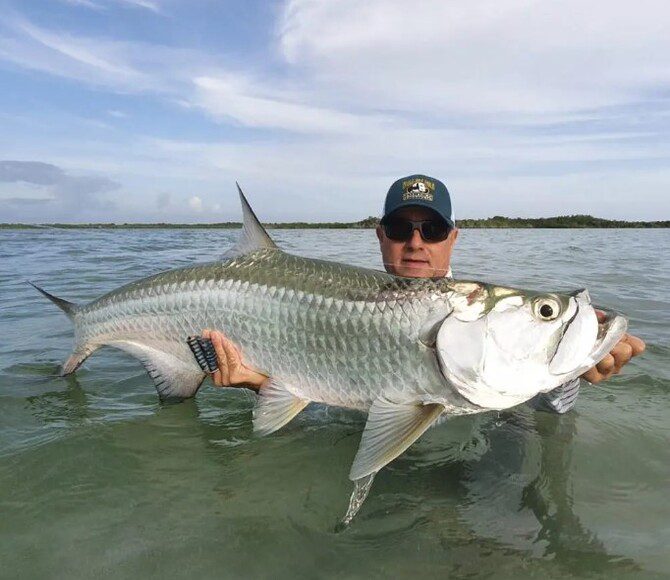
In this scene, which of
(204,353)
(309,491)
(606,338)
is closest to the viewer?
(606,338)

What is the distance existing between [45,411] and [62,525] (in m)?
1.93

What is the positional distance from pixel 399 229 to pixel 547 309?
234 centimetres

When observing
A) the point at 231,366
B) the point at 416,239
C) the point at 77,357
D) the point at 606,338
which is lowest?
the point at 77,357

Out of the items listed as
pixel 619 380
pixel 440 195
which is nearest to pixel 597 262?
pixel 619 380

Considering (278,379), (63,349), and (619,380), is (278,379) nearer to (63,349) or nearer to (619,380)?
(619,380)

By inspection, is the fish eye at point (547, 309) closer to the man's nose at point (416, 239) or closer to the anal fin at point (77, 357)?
the man's nose at point (416, 239)

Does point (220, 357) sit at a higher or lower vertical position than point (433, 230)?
lower

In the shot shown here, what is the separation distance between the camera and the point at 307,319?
3203 millimetres

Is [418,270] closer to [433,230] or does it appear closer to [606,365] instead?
[433,230]

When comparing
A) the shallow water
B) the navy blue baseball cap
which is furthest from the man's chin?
the shallow water

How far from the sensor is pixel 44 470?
342 centimetres

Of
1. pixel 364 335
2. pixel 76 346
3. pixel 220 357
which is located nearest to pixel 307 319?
pixel 364 335

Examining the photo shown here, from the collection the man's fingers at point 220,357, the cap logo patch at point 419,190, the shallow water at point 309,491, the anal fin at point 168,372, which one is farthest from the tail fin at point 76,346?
the cap logo patch at point 419,190

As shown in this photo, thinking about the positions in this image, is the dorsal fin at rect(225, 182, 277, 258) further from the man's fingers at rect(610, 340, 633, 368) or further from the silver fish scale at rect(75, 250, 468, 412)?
the man's fingers at rect(610, 340, 633, 368)
